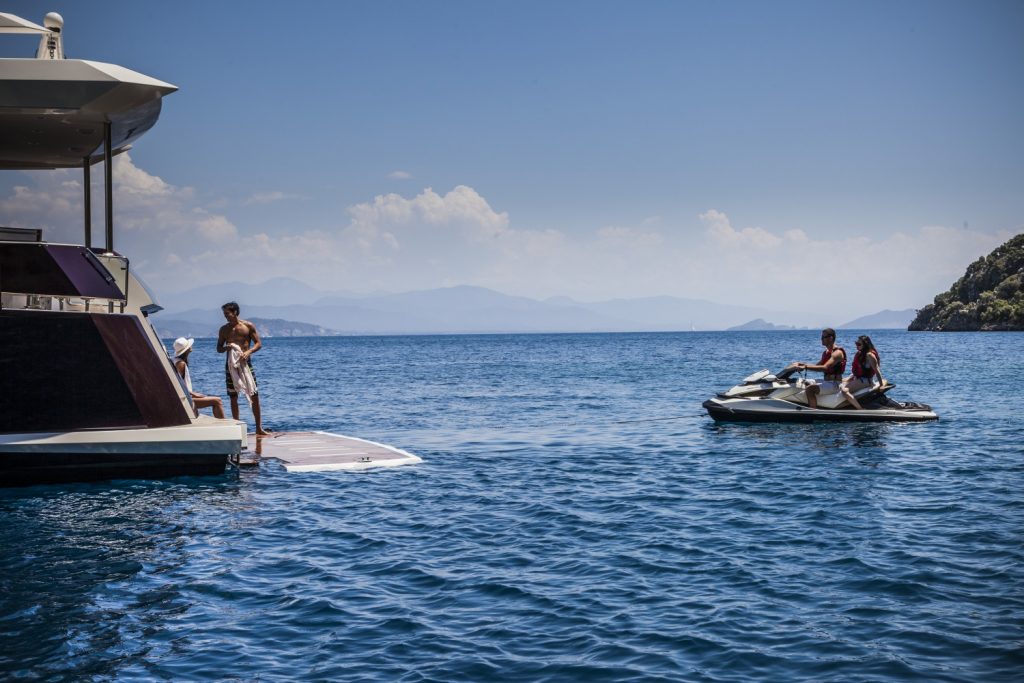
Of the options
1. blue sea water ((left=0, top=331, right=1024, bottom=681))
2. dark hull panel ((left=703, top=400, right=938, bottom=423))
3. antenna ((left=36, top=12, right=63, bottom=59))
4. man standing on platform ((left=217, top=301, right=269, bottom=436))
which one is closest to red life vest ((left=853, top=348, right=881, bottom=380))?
dark hull panel ((left=703, top=400, right=938, bottom=423))

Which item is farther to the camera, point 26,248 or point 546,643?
point 26,248

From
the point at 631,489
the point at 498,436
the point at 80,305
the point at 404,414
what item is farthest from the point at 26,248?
the point at 404,414

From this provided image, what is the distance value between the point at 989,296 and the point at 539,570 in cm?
16971

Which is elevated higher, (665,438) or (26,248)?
(26,248)

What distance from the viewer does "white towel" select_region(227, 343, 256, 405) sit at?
54.3 ft

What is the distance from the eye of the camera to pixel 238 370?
16.5m

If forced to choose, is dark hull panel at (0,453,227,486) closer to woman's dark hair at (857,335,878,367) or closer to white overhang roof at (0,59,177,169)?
white overhang roof at (0,59,177,169)

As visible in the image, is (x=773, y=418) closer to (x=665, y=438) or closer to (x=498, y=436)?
(x=665, y=438)

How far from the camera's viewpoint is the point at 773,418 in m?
21.4

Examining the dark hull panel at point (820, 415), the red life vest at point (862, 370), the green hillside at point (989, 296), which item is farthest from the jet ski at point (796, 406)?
→ the green hillside at point (989, 296)

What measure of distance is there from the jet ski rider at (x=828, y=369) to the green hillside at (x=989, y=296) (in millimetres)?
146182

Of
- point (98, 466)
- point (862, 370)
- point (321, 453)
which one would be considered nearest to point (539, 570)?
point (98, 466)

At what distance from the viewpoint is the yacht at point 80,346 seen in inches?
510

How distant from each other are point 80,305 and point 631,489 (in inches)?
362
